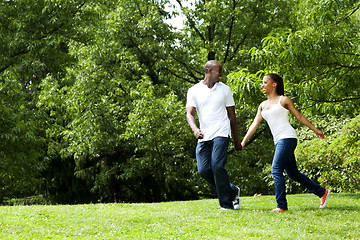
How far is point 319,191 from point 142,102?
10.0 metres

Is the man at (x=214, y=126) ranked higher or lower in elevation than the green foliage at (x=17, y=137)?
lower

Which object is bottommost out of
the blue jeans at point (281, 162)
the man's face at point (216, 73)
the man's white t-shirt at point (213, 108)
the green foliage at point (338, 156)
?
the green foliage at point (338, 156)

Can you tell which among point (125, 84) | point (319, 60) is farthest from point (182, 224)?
point (125, 84)

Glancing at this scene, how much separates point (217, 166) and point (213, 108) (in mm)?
857

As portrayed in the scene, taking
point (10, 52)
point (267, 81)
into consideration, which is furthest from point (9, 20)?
point (267, 81)

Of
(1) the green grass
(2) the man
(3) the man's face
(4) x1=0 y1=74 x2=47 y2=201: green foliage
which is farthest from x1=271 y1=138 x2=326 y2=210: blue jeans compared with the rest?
(4) x1=0 y1=74 x2=47 y2=201: green foliage

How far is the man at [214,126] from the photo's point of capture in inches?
280

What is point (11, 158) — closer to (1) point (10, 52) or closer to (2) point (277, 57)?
(1) point (10, 52)

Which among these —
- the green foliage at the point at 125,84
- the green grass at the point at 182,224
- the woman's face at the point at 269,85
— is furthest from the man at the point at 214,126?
the green foliage at the point at 125,84

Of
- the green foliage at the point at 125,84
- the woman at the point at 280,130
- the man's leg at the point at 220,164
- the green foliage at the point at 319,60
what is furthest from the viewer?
the green foliage at the point at 125,84

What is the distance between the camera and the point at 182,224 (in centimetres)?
626

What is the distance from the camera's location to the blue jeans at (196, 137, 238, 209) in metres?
7.07

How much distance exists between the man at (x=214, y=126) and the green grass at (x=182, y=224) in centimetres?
42

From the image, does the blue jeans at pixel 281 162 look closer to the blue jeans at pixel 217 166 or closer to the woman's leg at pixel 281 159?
the woman's leg at pixel 281 159
